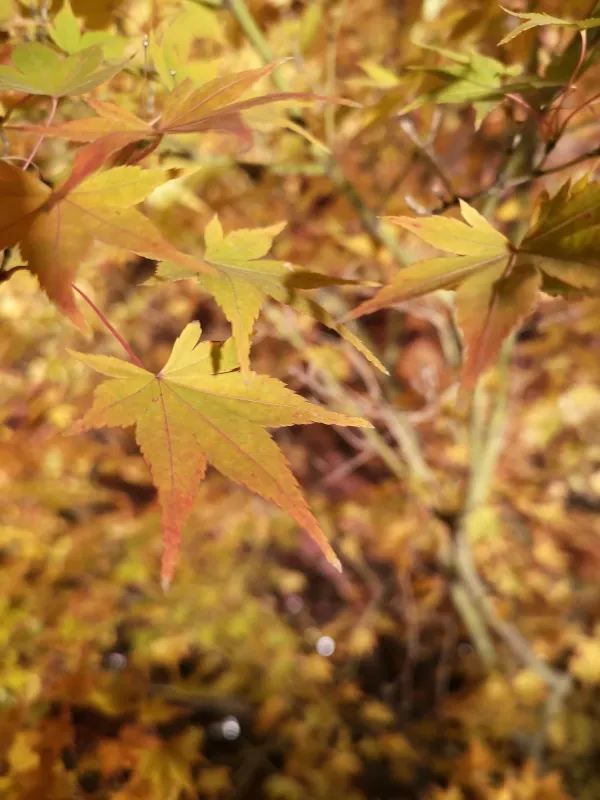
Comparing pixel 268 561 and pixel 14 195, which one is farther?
pixel 268 561

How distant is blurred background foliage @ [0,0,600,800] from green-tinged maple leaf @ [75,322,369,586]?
1.26 ft

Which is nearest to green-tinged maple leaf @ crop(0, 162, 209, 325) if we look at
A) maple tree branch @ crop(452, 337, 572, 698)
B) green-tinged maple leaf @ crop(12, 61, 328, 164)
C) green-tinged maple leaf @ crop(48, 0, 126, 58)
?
green-tinged maple leaf @ crop(12, 61, 328, 164)

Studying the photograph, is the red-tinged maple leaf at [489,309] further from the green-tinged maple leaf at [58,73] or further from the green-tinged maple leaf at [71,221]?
the green-tinged maple leaf at [58,73]

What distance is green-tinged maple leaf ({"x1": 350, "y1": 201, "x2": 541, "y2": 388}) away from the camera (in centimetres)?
52

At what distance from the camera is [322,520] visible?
251cm

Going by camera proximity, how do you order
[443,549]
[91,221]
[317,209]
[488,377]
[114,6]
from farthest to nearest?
[317,209] < [443,549] < [488,377] < [114,6] < [91,221]

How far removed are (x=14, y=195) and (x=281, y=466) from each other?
0.35 m

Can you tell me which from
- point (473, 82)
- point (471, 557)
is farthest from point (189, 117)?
point (471, 557)

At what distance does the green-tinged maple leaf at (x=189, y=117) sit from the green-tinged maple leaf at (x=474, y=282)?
0.54 ft

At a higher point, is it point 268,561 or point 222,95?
point 222,95

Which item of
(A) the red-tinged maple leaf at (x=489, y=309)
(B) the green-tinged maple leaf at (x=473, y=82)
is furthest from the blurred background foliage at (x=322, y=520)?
(A) the red-tinged maple leaf at (x=489, y=309)

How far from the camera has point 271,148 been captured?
206 cm

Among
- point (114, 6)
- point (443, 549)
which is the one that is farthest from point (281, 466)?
point (443, 549)

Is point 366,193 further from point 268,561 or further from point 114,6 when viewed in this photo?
point 268,561
